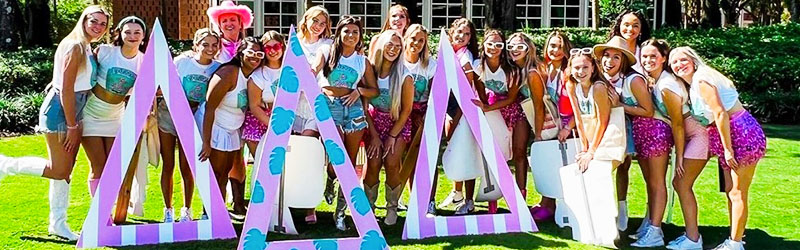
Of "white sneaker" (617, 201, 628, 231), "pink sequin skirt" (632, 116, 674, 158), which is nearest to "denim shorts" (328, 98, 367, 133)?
"pink sequin skirt" (632, 116, 674, 158)

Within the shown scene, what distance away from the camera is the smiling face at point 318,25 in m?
5.72

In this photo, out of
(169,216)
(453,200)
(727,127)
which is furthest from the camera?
(453,200)

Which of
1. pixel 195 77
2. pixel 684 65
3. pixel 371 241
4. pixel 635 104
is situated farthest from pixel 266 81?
pixel 684 65

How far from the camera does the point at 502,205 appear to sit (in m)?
6.46

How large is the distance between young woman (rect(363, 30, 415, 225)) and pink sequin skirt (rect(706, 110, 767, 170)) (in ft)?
6.28

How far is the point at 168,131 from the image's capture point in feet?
17.9

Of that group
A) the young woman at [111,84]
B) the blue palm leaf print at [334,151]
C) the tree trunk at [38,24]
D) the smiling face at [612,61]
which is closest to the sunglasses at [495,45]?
the smiling face at [612,61]

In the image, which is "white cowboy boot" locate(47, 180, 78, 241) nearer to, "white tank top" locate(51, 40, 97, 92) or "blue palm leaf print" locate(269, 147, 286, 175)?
"white tank top" locate(51, 40, 97, 92)

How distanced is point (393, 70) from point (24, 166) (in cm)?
246

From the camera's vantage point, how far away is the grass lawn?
5.22 metres

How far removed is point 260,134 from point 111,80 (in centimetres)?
99

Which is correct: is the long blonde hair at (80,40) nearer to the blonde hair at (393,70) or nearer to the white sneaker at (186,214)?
the white sneaker at (186,214)

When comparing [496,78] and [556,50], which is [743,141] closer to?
[556,50]

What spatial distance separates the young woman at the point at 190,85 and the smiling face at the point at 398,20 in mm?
1475
